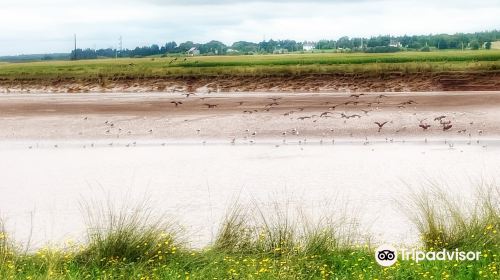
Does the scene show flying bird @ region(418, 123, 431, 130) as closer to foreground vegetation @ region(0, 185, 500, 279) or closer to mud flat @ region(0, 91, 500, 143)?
mud flat @ region(0, 91, 500, 143)

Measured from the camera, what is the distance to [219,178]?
52.8 ft

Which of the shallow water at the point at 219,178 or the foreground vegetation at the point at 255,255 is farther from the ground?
the foreground vegetation at the point at 255,255

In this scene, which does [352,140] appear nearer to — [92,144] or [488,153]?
[488,153]

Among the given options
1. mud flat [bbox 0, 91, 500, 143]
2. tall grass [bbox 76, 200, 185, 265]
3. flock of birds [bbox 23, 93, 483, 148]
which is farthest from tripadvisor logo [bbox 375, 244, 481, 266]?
mud flat [bbox 0, 91, 500, 143]

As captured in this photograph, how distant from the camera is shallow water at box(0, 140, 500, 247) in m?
12.1

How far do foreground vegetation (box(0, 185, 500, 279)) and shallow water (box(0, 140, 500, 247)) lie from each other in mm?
1012

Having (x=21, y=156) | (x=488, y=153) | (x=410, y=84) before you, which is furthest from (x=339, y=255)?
(x=410, y=84)

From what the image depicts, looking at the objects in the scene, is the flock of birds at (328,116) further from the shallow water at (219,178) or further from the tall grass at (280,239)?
the tall grass at (280,239)

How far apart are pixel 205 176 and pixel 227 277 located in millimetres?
8257

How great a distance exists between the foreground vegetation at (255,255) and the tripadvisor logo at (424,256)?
9 cm

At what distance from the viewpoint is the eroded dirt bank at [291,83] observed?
4028cm

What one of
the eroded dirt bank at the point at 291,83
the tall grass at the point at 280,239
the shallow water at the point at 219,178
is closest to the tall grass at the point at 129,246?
the tall grass at the point at 280,239

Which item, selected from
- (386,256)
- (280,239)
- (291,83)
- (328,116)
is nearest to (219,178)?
(280,239)

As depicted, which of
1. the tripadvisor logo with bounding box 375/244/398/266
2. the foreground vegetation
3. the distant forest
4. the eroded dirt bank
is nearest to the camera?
the foreground vegetation
